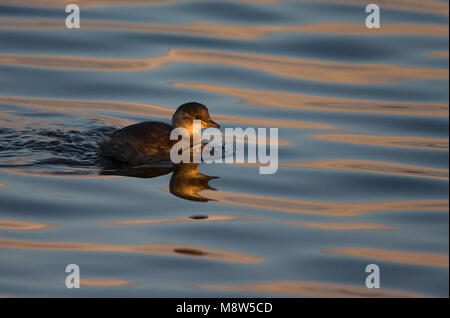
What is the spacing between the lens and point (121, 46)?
1653cm

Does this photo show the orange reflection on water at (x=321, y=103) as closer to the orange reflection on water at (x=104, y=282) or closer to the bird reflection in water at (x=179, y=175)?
the bird reflection in water at (x=179, y=175)

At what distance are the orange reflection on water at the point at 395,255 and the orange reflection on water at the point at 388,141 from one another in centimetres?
356

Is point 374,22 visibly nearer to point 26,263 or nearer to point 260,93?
point 260,93

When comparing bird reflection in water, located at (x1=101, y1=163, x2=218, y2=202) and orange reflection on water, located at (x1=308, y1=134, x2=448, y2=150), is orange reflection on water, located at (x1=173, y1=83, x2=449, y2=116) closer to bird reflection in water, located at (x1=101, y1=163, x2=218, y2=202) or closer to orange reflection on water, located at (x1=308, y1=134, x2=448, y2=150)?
orange reflection on water, located at (x1=308, y1=134, x2=448, y2=150)

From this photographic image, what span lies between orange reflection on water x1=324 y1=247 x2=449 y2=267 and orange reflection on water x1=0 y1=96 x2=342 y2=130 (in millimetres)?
4189

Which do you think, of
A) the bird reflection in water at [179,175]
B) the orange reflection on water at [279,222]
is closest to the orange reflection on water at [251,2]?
the bird reflection in water at [179,175]

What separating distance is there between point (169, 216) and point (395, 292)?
8.11 ft

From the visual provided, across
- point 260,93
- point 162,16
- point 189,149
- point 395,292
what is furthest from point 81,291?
Result: point 162,16

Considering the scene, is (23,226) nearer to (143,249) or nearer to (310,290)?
(143,249)

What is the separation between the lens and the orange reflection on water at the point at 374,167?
11.5 metres

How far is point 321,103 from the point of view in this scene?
14.2 meters

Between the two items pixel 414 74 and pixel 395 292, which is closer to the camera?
pixel 395 292

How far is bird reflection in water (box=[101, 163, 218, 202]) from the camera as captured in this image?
1054cm

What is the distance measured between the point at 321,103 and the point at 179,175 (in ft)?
11.9
